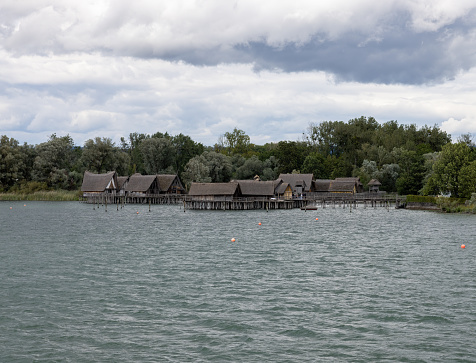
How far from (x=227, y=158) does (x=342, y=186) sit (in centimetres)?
3408

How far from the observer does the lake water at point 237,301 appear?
62.0 ft

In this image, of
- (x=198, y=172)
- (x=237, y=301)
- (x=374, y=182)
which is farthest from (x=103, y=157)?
(x=237, y=301)

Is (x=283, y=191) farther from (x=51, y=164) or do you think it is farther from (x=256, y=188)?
(x=51, y=164)

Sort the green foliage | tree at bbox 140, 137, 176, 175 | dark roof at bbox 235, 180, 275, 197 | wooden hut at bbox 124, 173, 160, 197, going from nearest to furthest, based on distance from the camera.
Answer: the green foliage
dark roof at bbox 235, 180, 275, 197
wooden hut at bbox 124, 173, 160, 197
tree at bbox 140, 137, 176, 175

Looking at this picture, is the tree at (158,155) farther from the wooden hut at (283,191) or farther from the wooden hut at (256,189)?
the wooden hut at (256,189)

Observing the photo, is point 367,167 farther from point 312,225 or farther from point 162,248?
point 162,248

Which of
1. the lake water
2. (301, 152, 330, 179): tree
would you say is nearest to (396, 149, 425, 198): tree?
(301, 152, 330, 179): tree

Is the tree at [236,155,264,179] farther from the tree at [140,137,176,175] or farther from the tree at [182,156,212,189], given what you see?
the tree at [140,137,176,175]

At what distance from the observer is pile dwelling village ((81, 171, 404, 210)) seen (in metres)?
107

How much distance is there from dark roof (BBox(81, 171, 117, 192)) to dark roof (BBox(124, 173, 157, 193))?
14.2ft

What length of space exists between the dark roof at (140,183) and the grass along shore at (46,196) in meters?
16.1

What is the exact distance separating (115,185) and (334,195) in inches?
2259

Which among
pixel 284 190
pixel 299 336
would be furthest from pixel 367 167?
pixel 299 336

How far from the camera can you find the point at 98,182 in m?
134
